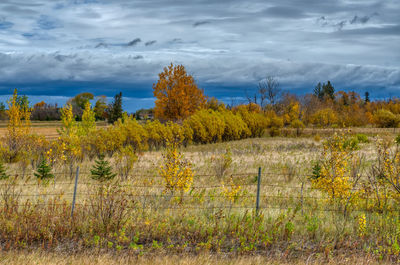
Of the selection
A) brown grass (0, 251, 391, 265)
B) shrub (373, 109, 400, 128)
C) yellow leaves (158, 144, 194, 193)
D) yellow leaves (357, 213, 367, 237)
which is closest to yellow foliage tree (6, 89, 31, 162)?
yellow leaves (158, 144, 194, 193)

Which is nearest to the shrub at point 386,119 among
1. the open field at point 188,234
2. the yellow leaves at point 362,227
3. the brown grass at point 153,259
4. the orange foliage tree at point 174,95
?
the orange foliage tree at point 174,95

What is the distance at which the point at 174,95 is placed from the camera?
1610 inches

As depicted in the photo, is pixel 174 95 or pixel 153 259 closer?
pixel 153 259

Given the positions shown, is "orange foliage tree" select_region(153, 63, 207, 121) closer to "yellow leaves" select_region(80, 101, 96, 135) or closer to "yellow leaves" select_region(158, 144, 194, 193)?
"yellow leaves" select_region(80, 101, 96, 135)

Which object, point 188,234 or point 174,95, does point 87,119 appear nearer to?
point 174,95

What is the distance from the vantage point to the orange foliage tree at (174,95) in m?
40.8

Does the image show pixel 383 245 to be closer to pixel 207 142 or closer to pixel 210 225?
pixel 210 225

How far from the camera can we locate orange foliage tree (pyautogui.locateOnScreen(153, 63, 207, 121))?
40.8 m

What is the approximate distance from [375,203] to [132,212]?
5.62 m

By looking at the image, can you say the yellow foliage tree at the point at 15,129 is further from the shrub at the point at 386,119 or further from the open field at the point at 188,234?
the shrub at the point at 386,119

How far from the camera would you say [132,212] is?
7.76 m

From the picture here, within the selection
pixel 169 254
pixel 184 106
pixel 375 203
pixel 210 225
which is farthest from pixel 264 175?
pixel 184 106

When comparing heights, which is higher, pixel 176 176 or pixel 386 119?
pixel 386 119

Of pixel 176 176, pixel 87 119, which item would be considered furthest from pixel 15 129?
pixel 176 176
